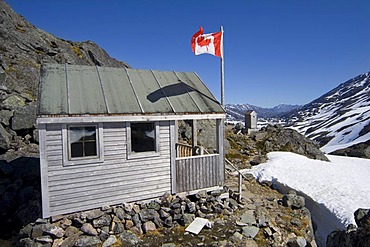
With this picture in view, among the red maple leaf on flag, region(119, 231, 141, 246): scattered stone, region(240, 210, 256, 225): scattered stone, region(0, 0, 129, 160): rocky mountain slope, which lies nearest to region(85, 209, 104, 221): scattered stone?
region(119, 231, 141, 246): scattered stone

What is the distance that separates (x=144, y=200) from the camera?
884 centimetres

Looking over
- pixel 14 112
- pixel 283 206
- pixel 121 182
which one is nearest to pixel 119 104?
pixel 121 182

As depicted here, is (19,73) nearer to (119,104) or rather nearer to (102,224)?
(119,104)

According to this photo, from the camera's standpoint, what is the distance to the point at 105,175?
8.20 metres

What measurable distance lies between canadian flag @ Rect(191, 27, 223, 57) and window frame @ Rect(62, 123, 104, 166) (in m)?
5.22

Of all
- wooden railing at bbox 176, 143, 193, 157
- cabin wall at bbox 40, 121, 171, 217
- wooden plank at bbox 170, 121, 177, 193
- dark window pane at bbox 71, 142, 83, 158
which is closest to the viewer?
cabin wall at bbox 40, 121, 171, 217

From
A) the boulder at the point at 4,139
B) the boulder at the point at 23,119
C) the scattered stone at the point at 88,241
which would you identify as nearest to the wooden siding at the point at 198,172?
the scattered stone at the point at 88,241

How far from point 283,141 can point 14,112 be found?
74.6ft

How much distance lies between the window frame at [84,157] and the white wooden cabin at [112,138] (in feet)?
0.10

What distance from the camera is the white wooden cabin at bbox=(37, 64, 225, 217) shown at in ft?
24.8

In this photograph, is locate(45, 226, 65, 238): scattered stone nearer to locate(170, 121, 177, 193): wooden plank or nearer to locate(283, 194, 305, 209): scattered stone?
locate(170, 121, 177, 193): wooden plank

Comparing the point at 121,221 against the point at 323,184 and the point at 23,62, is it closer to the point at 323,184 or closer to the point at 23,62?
the point at 323,184

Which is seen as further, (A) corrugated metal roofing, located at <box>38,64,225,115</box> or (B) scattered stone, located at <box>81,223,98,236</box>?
(A) corrugated metal roofing, located at <box>38,64,225,115</box>

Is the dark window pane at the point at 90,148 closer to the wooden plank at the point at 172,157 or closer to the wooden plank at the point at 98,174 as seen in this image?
the wooden plank at the point at 98,174
